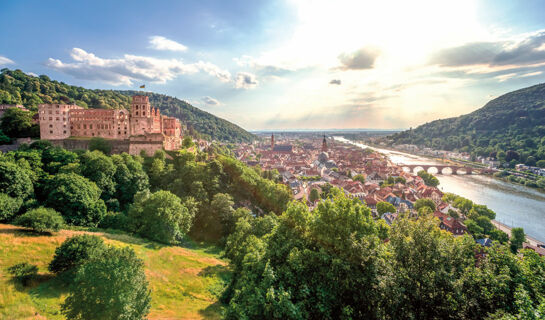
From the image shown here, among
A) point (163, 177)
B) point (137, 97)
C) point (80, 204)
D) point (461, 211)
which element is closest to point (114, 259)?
point (80, 204)

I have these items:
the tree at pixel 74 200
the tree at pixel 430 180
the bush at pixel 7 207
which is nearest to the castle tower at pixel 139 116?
the tree at pixel 74 200

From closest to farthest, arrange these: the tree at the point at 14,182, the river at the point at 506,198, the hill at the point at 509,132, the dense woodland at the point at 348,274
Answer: the dense woodland at the point at 348,274
the tree at the point at 14,182
the river at the point at 506,198
the hill at the point at 509,132

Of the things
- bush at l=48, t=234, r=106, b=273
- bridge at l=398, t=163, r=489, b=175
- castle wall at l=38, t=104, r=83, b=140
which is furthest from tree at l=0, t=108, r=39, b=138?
bridge at l=398, t=163, r=489, b=175

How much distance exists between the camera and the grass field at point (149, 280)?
1335 centimetres

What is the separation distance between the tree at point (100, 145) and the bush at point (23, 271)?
32842mm

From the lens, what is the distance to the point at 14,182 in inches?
938

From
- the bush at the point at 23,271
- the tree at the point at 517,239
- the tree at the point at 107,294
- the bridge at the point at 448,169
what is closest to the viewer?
the tree at the point at 107,294

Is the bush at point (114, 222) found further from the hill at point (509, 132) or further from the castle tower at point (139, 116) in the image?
the hill at point (509, 132)

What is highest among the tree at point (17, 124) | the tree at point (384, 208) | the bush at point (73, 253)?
the tree at point (17, 124)

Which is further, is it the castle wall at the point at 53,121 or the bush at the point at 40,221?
the castle wall at the point at 53,121

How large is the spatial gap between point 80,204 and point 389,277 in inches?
1157

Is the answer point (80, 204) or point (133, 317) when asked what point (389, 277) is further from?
point (80, 204)

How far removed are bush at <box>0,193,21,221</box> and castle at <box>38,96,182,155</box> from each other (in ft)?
77.9

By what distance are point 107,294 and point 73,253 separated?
→ 787cm
